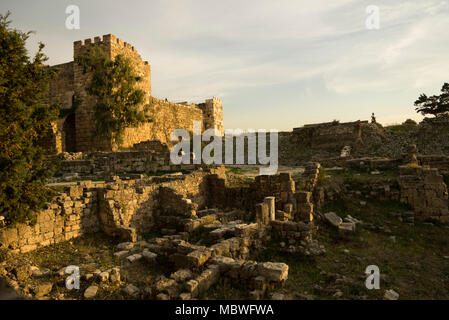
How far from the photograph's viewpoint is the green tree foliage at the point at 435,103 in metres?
28.7

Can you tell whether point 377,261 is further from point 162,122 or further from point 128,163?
point 162,122

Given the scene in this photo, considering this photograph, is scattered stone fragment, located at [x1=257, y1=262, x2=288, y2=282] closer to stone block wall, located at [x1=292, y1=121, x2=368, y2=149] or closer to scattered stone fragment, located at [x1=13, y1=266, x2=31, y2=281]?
scattered stone fragment, located at [x1=13, y1=266, x2=31, y2=281]

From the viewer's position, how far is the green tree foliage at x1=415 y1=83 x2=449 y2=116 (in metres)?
28.7

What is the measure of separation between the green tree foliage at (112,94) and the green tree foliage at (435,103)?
2744cm

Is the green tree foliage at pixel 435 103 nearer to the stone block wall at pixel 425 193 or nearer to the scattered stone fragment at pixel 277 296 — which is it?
the stone block wall at pixel 425 193

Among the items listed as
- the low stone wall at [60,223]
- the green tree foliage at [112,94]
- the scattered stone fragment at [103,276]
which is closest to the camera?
the scattered stone fragment at [103,276]

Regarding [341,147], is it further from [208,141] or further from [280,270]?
[280,270]

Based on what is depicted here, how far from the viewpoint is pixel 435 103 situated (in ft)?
95.8

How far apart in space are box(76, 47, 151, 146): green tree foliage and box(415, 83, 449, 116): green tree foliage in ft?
90.0

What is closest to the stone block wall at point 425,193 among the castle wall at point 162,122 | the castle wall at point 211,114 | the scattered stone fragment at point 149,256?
the scattered stone fragment at point 149,256

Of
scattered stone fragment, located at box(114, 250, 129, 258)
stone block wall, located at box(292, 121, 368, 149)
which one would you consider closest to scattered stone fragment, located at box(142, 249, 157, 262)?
scattered stone fragment, located at box(114, 250, 129, 258)

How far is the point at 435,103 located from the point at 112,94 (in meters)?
30.0

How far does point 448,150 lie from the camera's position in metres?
22.8

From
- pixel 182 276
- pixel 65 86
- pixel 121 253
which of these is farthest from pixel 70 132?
pixel 182 276
